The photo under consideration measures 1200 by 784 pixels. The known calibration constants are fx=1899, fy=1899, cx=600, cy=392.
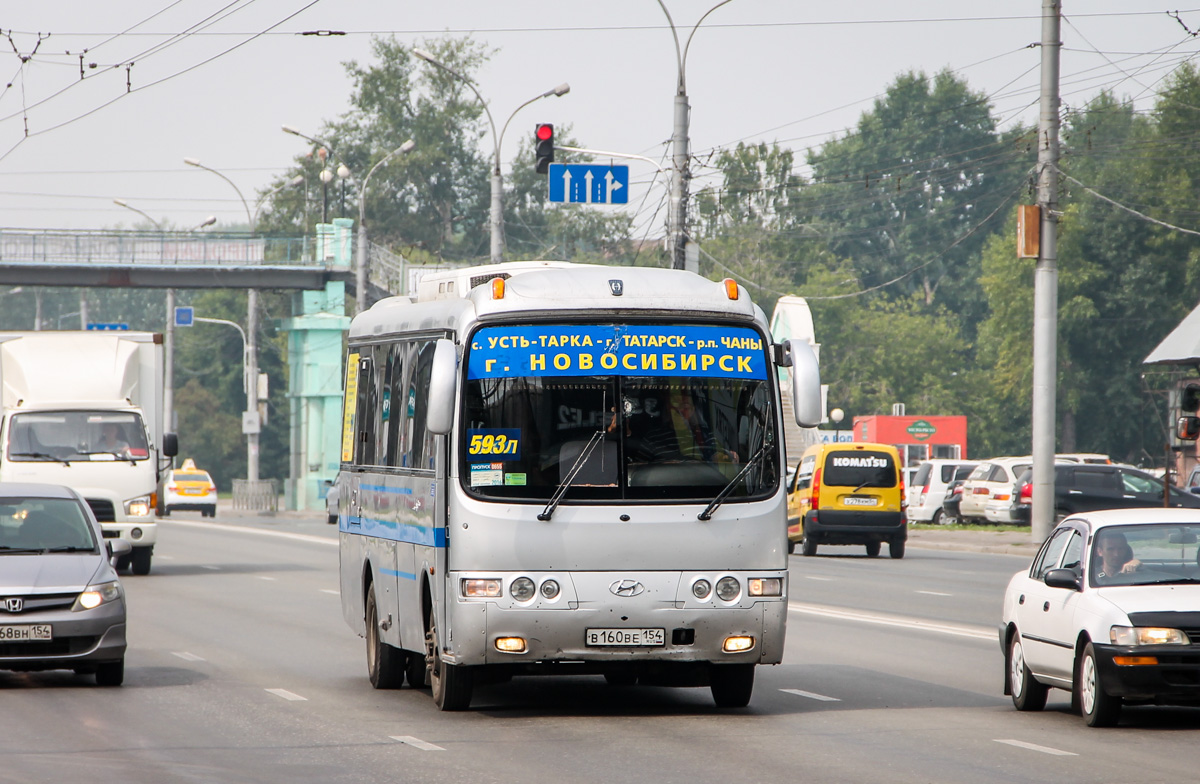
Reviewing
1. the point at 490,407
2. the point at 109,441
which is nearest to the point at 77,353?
the point at 109,441

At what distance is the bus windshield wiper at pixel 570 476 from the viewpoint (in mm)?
11359

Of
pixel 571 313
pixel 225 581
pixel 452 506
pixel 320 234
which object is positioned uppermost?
pixel 320 234

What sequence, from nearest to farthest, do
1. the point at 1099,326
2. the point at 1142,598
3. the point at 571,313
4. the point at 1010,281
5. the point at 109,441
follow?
the point at 1142,598 < the point at 571,313 < the point at 109,441 < the point at 1099,326 < the point at 1010,281

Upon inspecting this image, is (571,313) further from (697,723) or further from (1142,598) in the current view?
(1142,598)

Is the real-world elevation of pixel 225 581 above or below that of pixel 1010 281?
below

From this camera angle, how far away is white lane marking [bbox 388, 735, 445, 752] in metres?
10.3

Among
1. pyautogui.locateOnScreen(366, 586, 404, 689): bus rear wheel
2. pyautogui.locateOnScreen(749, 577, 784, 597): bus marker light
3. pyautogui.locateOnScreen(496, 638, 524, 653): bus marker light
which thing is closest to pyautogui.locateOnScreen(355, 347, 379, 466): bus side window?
pyautogui.locateOnScreen(366, 586, 404, 689): bus rear wheel

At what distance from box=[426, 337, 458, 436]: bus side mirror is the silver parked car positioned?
3.38m

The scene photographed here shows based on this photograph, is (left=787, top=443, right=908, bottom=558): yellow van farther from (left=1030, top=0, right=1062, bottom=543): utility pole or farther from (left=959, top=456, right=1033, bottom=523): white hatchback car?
(left=959, top=456, right=1033, bottom=523): white hatchback car

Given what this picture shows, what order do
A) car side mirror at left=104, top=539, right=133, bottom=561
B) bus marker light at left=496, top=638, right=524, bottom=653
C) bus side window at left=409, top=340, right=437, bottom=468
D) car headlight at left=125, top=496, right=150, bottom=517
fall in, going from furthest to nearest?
car headlight at left=125, top=496, right=150, bottom=517 → car side mirror at left=104, top=539, right=133, bottom=561 → bus side window at left=409, top=340, right=437, bottom=468 → bus marker light at left=496, top=638, right=524, bottom=653

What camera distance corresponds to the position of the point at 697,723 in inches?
453

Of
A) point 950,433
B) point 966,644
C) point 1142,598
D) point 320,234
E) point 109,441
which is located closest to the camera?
point 1142,598

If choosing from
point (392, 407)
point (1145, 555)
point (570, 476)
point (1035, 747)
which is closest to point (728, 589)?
point (570, 476)

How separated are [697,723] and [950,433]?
6087 cm
